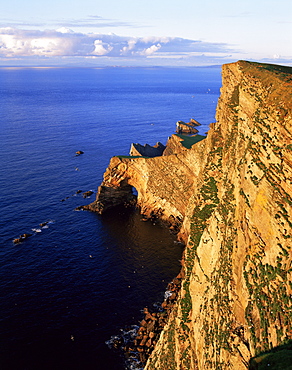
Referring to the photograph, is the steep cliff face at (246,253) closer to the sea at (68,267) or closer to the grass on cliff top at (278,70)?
the grass on cliff top at (278,70)

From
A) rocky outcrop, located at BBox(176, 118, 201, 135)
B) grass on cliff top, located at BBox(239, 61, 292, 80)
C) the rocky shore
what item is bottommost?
rocky outcrop, located at BBox(176, 118, 201, 135)

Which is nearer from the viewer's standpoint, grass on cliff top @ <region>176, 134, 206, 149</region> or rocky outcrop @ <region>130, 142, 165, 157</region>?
grass on cliff top @ <region>176, 134, 206, 149</region>

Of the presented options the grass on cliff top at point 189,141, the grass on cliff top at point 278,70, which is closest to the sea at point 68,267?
the grass on cliff top at point 189,141

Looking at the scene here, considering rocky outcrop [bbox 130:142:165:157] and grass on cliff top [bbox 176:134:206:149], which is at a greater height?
grass on cliff top [bbox 176:134:206:149]

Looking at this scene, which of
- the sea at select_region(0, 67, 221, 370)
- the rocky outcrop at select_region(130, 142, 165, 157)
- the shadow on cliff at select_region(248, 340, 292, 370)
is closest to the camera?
the shadow on cliff at select_region(248, 340, 292, 370)

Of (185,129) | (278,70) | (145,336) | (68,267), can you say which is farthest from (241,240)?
(185,129)

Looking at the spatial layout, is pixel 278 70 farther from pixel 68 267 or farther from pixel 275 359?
pixel 68 267

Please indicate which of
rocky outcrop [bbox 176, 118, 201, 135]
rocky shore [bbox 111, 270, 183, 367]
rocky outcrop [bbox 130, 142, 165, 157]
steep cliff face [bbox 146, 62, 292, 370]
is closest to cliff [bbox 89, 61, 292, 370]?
steep cliff face [bbox 146, 62, 292, 370]

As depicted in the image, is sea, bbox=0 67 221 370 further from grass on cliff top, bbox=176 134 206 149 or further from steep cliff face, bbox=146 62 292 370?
grass on cliff top, bbox=176 134 206 149
